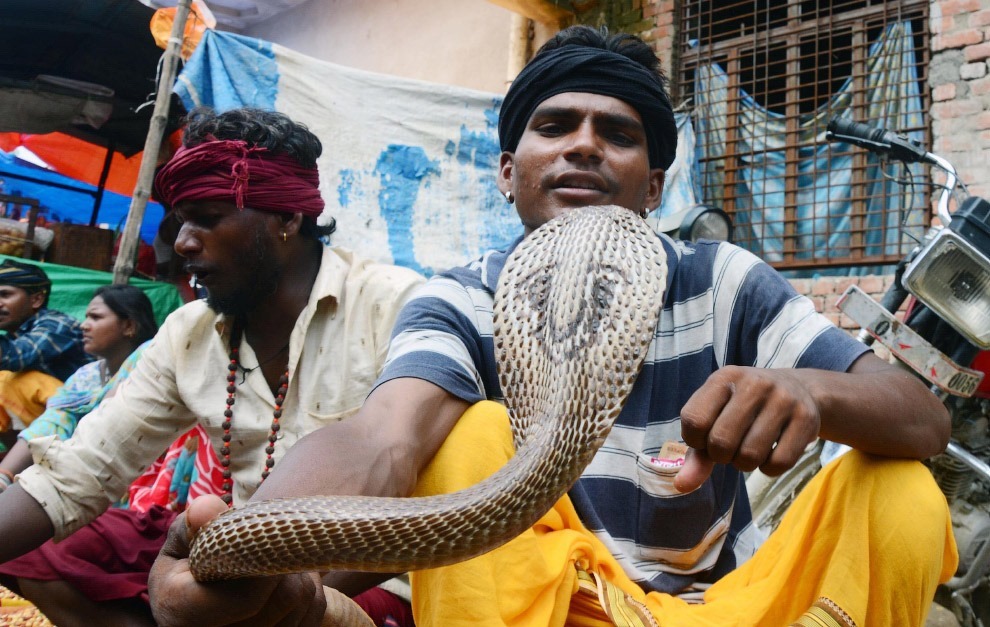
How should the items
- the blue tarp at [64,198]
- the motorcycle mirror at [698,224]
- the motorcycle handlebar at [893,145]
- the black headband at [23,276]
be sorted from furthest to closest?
the blue tarp at [64,198] → the black headband at [23,276] → the motorcycle mirror at [698,224] → the motorcycle handlebar at [893,145]

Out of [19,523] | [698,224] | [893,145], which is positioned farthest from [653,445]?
[698,224]

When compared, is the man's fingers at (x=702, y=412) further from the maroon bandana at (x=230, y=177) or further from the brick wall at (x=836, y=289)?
the brick wall at (x=836, y=289)

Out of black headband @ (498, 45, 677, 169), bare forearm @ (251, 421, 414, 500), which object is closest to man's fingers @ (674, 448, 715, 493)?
bare forearm @ (251, 421, 414, 500)

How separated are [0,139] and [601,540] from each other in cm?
879

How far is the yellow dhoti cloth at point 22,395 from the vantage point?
5.07m

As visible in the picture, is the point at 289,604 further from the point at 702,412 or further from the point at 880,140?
the point at 880,140

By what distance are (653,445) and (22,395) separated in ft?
15.5

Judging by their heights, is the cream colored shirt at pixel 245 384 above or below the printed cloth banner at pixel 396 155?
below

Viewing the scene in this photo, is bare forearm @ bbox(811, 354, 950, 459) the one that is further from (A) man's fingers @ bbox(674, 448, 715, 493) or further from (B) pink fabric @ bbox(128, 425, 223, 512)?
(B) pink fabric @ bbox(128, 425, 223, 512)

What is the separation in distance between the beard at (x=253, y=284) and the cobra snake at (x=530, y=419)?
1.53m

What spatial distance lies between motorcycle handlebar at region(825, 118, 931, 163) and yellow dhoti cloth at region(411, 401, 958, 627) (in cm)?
183

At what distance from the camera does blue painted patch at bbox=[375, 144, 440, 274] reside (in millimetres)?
4727

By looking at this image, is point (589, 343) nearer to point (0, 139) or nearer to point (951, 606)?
point (951, 606)

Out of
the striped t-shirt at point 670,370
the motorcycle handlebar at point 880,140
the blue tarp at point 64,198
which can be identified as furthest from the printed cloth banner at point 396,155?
the blue tarp at point 64,198
